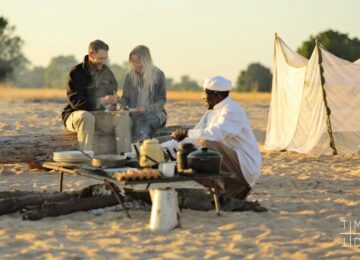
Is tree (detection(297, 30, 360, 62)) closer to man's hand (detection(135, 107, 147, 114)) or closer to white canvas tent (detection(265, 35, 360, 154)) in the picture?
white canvas tent (detection(265, 35, 360, 154))

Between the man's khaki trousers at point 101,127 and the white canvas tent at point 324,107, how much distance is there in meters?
4.11

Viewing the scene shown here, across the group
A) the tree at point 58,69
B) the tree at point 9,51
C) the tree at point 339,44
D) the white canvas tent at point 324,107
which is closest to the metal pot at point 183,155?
the white canvas tent at point 324,107

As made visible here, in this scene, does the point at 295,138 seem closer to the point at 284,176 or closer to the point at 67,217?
the point at 284,176

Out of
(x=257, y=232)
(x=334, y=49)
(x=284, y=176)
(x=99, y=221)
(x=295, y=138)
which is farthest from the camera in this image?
(x=334, y=49)

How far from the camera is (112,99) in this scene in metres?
8.66

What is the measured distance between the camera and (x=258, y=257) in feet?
16.6

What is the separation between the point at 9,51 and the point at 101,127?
88.4ft

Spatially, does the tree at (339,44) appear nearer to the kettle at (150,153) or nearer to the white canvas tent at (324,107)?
the white canvas tent at (324,107)

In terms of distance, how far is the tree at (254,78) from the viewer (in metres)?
44.9

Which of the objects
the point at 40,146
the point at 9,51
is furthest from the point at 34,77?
the point at 40,146

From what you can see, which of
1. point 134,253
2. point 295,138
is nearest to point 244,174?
point 134,253

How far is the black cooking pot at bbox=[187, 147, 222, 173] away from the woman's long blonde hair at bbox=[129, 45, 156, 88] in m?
3.05

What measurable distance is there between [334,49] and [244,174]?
2164cm

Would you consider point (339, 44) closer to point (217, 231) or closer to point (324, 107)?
point (324, 107)
